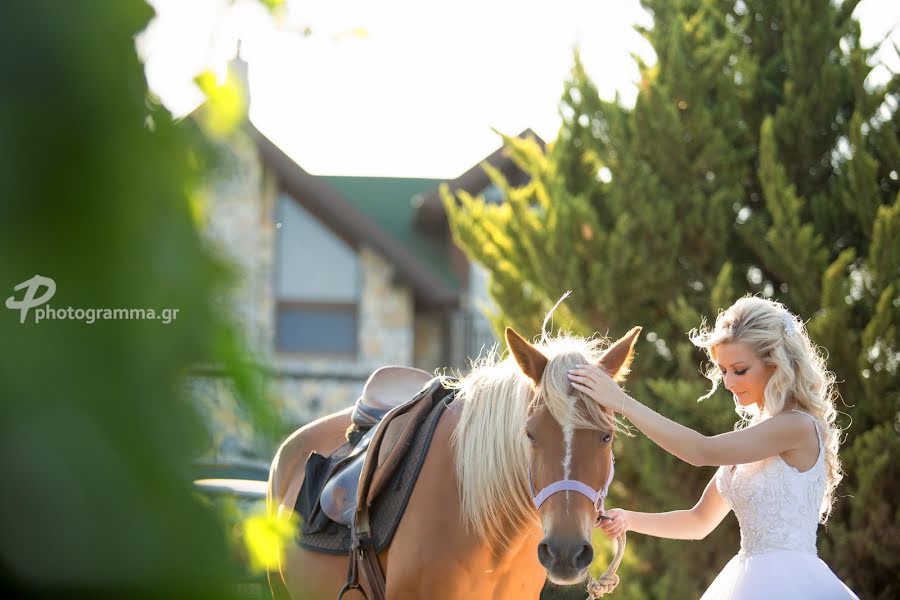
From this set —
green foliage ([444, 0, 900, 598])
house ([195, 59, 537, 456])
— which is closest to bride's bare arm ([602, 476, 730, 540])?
green foliage ([444, 0, 900, 598])

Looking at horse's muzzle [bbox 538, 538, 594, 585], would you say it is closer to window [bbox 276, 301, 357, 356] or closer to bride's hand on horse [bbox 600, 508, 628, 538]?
bride's hand on horse [bbox 600, 508, 628, 538]

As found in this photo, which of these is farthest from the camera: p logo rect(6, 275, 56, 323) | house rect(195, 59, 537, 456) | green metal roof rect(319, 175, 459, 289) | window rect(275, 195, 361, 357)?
green metal roof rect(319, 175, 459, 289)

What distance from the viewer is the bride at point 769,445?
3.08m

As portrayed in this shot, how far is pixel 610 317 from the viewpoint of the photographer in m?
6.67

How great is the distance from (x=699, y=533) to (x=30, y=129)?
3209mm

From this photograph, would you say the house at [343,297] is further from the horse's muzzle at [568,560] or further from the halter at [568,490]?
the horse's muzzle at [568,560]

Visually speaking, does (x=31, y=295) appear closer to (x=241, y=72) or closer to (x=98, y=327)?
(x=98, y=327)

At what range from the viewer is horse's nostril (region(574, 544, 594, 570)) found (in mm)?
2848

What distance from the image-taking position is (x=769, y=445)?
310cm

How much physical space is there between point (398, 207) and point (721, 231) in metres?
13.4

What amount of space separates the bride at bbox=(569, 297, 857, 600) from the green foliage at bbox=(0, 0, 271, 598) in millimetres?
2421

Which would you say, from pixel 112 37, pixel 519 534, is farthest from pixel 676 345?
pixel 112 37

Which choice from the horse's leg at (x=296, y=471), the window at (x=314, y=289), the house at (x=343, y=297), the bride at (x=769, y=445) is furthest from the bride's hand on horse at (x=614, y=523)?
the window at (x=314, y=289)

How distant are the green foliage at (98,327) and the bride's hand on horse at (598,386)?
2.38 m
